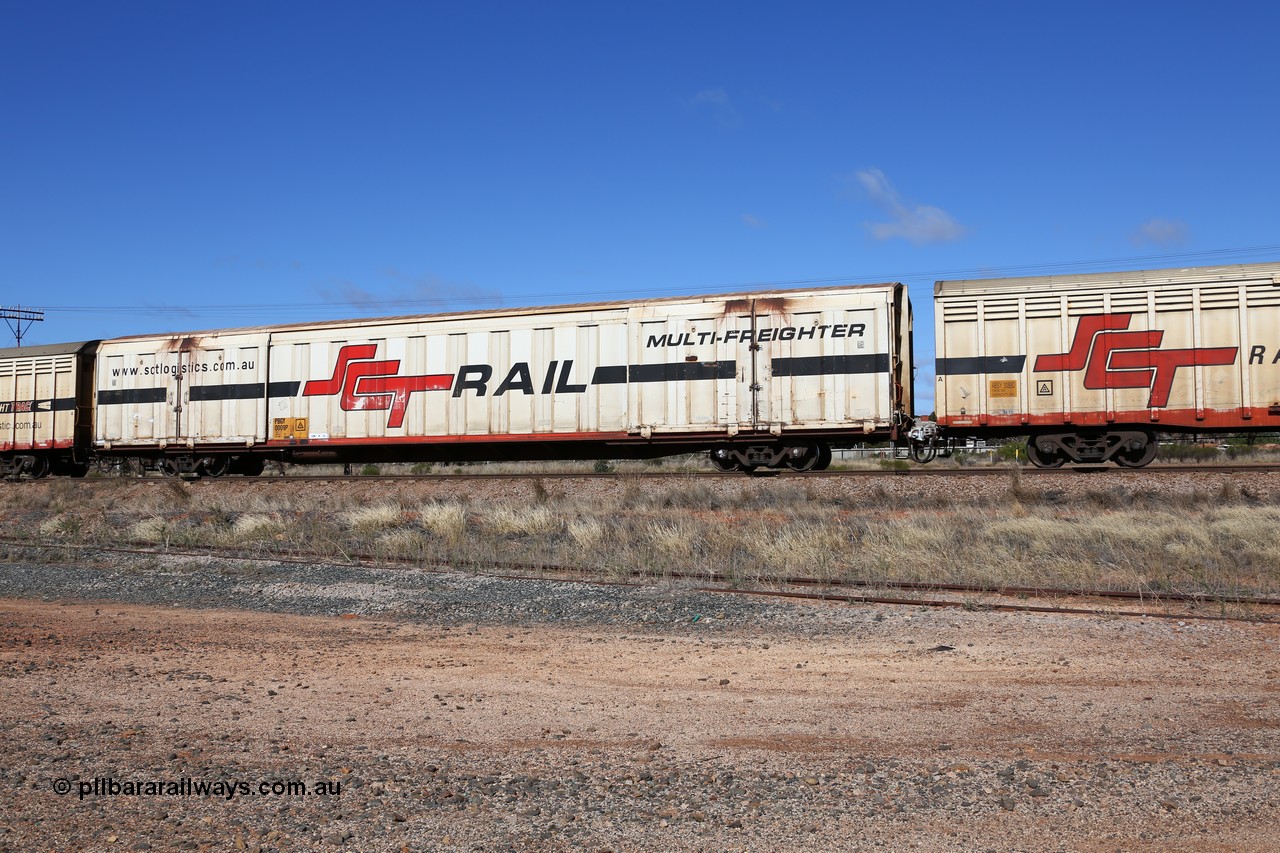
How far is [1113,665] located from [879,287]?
40.5 ft

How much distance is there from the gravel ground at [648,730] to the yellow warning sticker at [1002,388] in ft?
33.1

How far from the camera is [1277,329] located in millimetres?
16219

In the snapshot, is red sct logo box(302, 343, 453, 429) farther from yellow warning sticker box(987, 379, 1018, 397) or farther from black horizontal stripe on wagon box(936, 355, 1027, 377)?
yellow warning sticker box(987, 379, 1018, 397)

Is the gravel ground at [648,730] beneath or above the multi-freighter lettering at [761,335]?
beneath

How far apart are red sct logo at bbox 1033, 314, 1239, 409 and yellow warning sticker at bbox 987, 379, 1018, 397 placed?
507 mm

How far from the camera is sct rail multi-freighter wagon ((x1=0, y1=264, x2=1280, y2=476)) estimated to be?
1661 cm

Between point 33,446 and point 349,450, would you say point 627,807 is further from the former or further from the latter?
point 33,446

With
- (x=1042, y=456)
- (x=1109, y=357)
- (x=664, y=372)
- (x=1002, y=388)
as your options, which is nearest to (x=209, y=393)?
(x=664, y=372)

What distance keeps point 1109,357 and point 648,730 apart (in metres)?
14.5

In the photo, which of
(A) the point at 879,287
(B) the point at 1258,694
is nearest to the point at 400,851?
(B) the point at 1258,694

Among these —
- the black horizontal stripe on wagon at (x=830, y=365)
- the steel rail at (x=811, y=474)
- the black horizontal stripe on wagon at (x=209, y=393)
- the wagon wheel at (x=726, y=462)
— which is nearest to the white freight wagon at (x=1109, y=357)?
the steel rail at (x=811, y=474)

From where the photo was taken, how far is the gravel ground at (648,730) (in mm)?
3744

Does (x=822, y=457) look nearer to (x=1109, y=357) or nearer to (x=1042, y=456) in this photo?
(x=1042, y=456)

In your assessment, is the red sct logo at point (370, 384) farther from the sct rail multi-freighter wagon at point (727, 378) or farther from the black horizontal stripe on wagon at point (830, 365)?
the black horizontal stripe on wagon at point (830, 365)
